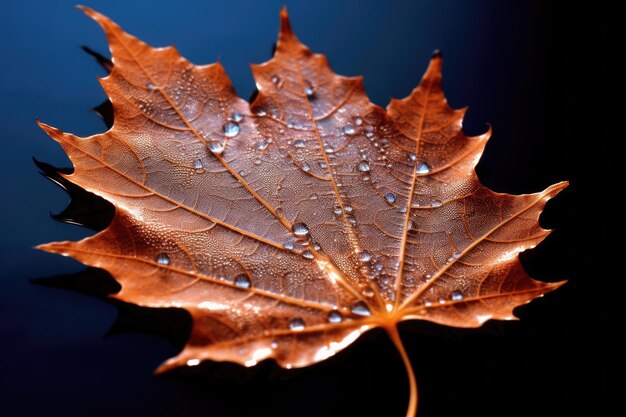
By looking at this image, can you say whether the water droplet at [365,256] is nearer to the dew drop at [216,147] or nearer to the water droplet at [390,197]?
the water droplet at [390,197]

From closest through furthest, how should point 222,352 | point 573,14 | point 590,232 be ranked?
point 222,352 → point 590,232 → point 573,14

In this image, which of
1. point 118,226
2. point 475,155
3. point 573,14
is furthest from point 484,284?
point 573,14

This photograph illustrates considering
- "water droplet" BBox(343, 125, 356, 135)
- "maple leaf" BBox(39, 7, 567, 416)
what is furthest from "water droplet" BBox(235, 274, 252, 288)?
"water droplet" BBox(343, 125, 356, 135)

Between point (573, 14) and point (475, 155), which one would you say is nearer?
point (475, 155)

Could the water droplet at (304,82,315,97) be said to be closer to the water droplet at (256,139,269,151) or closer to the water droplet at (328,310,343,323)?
the water droplet at (256,139,269,151)

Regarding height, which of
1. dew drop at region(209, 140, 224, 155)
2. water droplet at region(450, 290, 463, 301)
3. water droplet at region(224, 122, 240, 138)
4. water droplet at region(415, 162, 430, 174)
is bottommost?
water droplet at region(450, 290, 463, 301)

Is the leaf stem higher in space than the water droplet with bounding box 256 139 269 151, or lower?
Result: lower

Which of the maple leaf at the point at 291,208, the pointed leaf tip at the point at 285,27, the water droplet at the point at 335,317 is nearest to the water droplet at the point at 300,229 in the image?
the maple leaf at the point at 291,208

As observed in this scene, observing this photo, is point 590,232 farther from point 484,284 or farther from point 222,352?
point 222,352
